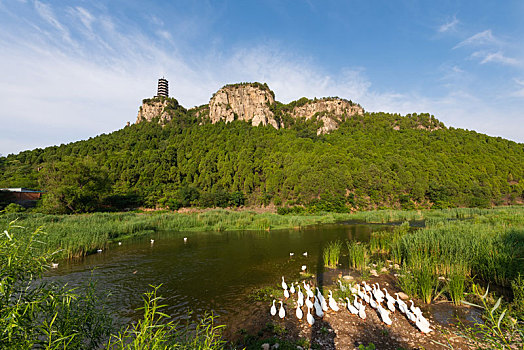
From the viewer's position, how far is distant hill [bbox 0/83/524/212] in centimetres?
6066

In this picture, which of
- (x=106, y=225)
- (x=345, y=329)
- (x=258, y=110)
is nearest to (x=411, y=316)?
(x=345, y=329)

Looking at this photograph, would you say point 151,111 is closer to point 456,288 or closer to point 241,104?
point 241,104

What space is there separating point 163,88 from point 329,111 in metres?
112

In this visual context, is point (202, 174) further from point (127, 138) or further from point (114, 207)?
point (127, 138)

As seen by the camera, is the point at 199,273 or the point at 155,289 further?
the point at 199,273

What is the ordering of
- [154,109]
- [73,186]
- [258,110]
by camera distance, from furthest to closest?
[154,109]
[258,110]
[73,186]

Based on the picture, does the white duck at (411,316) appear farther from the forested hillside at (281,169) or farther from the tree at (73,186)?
the tree at (73,186)

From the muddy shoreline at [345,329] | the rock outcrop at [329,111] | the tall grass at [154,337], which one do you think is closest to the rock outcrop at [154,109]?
the rock outcrop at [329,111]

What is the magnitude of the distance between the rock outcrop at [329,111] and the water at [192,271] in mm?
107653

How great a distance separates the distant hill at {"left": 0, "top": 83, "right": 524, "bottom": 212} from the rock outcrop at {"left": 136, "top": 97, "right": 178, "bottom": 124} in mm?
6655

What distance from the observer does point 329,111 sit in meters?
132

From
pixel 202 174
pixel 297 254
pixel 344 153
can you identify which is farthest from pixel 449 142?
pixel 297 254

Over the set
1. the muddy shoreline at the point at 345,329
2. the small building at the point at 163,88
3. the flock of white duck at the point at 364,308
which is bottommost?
the muddy shoreline at the point at 345,329

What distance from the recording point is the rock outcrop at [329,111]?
120812 mm
